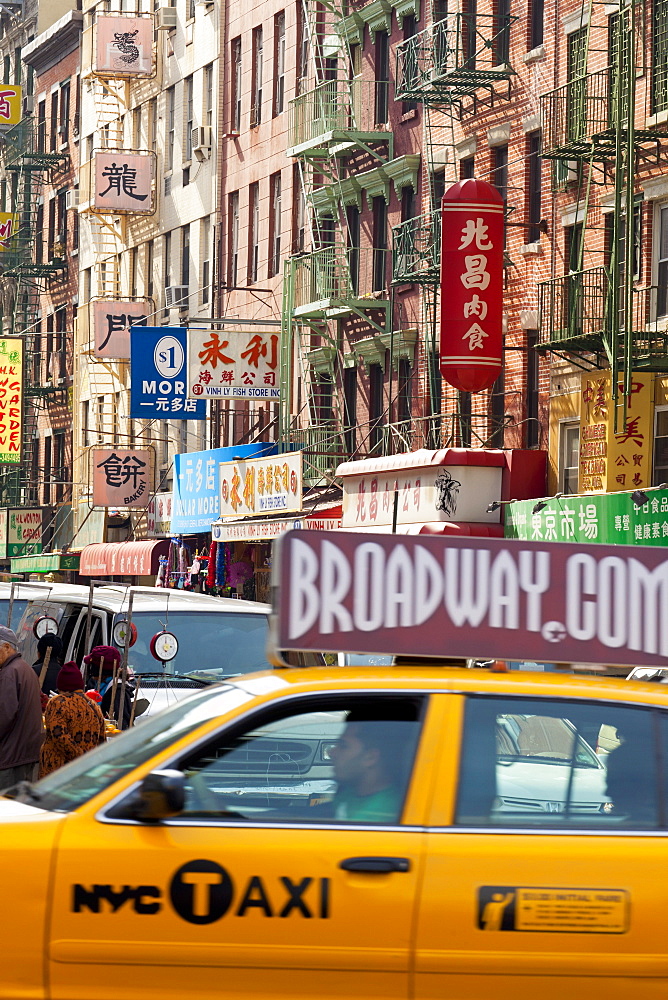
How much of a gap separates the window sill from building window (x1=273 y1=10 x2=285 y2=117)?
38.1 ft

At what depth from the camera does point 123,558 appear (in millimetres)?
43438

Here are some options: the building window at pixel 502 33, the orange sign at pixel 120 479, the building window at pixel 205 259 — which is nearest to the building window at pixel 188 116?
the building window at pixel 205 259

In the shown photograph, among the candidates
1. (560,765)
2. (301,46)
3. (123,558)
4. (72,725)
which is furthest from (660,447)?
(123,558)

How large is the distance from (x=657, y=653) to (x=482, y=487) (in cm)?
2243

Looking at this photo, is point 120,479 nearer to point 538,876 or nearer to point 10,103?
point 10,103

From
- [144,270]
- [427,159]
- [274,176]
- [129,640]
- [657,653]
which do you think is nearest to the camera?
[657,653]

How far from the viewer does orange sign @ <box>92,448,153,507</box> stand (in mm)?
44500

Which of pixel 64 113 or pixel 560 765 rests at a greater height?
pixel 64 113

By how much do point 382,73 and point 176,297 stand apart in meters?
12.3

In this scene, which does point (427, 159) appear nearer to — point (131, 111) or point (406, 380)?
point (406, 380)

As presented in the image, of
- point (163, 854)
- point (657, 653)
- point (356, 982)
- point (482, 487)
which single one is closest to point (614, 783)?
point (657, 653)

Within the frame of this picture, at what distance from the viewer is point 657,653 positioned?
6.39 m

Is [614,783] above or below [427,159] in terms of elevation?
below

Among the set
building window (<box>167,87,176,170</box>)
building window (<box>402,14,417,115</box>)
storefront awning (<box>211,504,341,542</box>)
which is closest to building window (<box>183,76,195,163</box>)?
building window (<box>167,87,176,170</box>)
